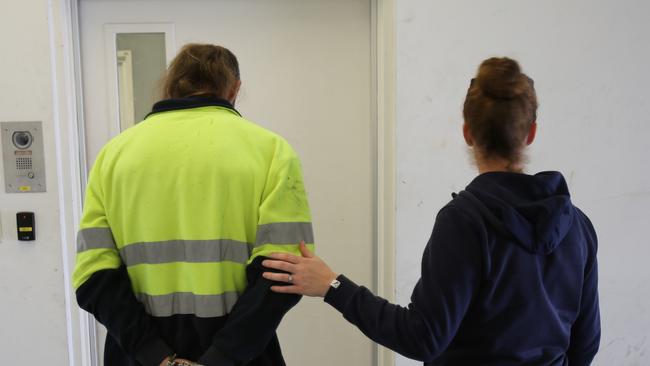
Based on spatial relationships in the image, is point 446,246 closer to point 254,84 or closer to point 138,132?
point 138,132

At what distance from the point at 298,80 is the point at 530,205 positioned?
1.22 metres

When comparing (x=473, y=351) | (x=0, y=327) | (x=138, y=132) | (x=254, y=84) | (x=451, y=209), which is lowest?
(x=0, y=327)

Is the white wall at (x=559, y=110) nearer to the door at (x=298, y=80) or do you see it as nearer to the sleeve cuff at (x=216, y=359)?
the door at (x=298, y=80)

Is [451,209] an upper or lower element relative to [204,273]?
upper

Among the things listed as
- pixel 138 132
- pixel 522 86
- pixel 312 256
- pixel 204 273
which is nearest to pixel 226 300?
pixel 204 273

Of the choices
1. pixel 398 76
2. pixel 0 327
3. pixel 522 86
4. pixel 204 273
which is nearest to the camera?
pixel 522 86

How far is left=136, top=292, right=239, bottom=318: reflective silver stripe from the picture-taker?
0.89 m

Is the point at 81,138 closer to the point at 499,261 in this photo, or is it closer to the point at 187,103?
the point at 187,103

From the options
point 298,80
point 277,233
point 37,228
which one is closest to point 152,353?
point 277,233

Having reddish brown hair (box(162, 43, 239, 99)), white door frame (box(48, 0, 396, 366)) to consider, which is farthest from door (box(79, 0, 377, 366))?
reddish brown hair (box(162, 43, 239, 99))

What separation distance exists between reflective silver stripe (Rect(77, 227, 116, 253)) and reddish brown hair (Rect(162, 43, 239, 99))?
0.34 m

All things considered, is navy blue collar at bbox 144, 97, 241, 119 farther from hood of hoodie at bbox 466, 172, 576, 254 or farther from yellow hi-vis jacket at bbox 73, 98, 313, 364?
hood of hoodie at bbox 466, 172, 576, 254

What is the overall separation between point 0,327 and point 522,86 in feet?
6.69

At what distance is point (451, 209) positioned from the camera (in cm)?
Answer: 78
